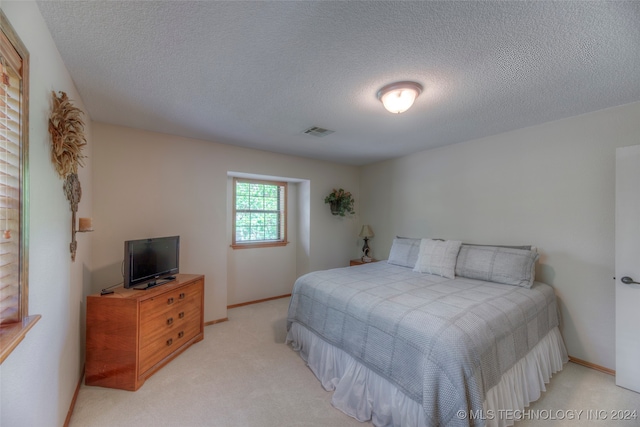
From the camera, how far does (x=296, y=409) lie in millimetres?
1855

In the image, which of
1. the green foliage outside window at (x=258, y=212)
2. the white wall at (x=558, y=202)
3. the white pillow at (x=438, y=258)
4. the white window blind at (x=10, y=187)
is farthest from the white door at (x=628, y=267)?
the green foliage outside window at (x=258, y=212)

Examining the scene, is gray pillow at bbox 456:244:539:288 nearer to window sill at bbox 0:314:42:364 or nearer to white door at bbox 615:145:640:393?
white door at bbox 615:145:640:393

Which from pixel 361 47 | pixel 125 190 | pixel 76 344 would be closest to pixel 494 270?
pixel 361 47

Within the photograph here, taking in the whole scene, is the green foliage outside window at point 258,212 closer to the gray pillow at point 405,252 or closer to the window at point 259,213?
the window at point 259,213

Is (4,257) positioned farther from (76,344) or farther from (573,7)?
(573,7)

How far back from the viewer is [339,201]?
4.52m

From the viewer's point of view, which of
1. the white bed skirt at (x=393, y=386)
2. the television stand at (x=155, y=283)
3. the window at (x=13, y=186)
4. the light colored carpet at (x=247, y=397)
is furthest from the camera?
the television stand at (x=155, y=283)

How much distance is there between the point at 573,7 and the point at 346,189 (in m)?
3.70

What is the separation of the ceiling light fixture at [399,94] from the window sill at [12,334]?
2.34 m

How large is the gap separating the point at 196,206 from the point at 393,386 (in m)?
2.89

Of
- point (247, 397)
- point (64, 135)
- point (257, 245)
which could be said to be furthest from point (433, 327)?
point (257, 245)

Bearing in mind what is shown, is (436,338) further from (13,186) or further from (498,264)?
(13,186)

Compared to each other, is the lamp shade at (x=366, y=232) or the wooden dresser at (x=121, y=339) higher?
the lamp shade at (x=366, y=232)

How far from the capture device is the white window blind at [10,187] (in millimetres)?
991
